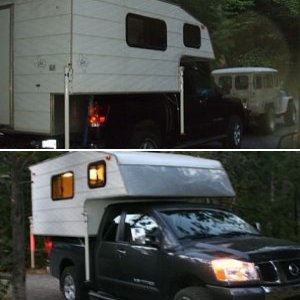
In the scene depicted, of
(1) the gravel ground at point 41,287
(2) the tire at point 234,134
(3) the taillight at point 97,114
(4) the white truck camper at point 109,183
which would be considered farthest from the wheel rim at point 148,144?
(1) the gravel ground at point 41,287

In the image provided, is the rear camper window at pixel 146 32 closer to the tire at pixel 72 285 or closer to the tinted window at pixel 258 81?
the tinted window at pixel 258 81

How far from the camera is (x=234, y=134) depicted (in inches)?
192

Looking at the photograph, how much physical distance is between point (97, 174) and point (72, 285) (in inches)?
70.4

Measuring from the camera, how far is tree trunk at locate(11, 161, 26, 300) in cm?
721

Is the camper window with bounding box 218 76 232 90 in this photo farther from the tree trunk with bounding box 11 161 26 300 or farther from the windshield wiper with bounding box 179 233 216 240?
the tree trunk with bounding box 11 161 26 300

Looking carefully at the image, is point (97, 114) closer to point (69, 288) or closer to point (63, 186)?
point (63, 186)

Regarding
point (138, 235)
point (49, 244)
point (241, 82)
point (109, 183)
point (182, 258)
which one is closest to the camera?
point (241, 82)

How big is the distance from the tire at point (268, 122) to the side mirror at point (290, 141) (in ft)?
0.39

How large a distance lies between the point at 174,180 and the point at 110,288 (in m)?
1.48

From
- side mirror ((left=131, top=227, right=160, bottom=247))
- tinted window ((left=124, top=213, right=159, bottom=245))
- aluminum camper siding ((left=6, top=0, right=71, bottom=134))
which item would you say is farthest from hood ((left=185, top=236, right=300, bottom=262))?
aluminum camper siding ((left=6, top=0, right=71, bottom=134))

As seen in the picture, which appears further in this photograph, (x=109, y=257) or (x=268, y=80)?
(x=109, y=257)

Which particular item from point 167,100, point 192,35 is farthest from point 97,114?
point 192,35

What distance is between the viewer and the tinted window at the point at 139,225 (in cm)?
616

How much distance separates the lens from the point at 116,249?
265 inches
